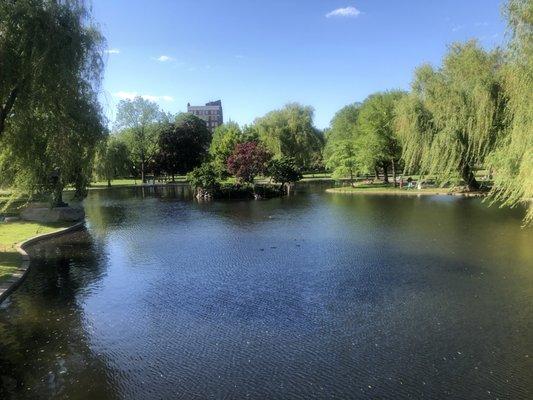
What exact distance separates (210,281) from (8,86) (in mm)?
8660

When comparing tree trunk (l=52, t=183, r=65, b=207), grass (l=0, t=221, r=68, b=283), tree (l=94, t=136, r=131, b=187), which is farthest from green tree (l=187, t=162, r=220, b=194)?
grass (l=0, t=221, r=68, b=283)

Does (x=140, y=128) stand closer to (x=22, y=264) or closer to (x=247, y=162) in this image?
(x=247, y=162)

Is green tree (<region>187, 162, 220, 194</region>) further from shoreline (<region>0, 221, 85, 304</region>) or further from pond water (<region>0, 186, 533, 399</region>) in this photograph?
pond water (<region>0, 186, 533, 399</region>)

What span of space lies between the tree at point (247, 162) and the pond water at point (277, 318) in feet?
80.2

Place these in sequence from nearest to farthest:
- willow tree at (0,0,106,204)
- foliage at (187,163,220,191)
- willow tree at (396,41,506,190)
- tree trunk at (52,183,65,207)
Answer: willow tree at (0,0,106,204) < tree trunk at (52,183,65,207) < willow tree at (396,41,506,190) < foliage at (187,163,220,191)

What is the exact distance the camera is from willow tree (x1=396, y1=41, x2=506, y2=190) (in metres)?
29.8

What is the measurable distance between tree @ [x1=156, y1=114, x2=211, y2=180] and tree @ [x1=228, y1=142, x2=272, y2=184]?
24321mm

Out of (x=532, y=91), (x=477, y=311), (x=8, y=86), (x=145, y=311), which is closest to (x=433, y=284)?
(x=477, y=311)

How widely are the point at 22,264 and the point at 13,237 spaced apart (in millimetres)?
5695

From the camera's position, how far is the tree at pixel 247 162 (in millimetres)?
44812

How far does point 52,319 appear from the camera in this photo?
35.3 feet

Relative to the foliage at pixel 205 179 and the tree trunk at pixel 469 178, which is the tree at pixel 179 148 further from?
the tree trunk at pixel 469 178

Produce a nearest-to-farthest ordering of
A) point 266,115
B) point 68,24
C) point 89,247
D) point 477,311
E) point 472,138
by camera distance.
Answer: point 477,311
point 68,24
point 89,247
point 472,138
point 266,115

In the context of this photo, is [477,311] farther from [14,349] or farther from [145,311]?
[14,349]
